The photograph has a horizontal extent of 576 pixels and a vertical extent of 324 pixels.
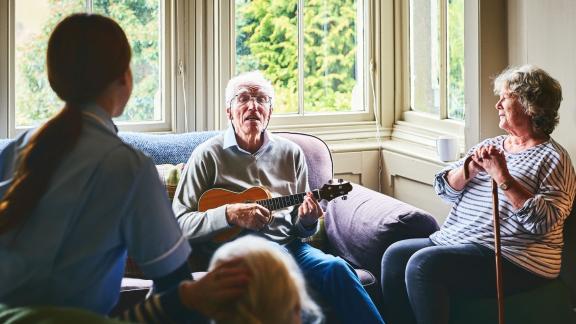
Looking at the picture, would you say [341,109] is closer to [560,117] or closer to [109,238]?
[560,117]

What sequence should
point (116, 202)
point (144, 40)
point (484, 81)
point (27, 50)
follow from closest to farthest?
point (116, 202)
point (484, 81)
point (27, 50)
point (144, 40)

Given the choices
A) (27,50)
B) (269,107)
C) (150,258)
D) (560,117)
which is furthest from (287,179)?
(150,258)

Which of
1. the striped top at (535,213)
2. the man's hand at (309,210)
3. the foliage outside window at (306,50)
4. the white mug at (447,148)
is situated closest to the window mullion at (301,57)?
the foliage outside window at (306,50)

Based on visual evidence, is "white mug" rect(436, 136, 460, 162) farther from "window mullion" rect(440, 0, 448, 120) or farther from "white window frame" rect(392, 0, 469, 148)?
"window mullion" rect(440, 0, 448, 120)

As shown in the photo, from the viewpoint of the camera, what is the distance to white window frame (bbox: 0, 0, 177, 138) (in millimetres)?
3744

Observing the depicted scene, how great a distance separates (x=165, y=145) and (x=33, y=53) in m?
0.78

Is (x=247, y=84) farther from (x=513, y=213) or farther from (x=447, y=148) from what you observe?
(x=513, y=213)

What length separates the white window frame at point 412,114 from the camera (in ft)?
13.6

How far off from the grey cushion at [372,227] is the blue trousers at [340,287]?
0.19m

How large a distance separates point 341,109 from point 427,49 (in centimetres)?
56

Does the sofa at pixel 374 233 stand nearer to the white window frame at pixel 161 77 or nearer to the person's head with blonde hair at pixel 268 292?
the white window frame at pixel 161 77

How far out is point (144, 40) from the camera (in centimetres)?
406

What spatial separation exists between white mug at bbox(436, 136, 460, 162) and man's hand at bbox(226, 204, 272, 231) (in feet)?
3.38

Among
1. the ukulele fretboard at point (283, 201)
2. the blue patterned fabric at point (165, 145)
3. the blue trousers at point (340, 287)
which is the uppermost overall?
the blue patterned fabric at point (165, 145)
